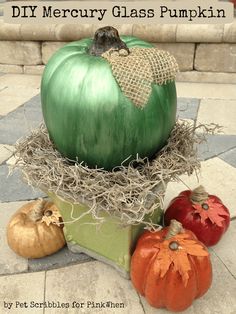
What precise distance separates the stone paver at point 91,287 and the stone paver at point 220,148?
1696mm

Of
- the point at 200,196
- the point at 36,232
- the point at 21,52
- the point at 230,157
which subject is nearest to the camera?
the point at 36,232

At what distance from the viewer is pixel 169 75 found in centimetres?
179

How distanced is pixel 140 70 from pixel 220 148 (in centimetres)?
223

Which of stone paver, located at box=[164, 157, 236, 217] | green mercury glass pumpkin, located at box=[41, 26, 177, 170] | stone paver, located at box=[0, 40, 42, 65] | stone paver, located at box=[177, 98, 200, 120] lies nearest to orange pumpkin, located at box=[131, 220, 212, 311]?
green mercury glass pumpkin, located at box=[41, 26, 177, 170]

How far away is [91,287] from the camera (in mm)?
2213

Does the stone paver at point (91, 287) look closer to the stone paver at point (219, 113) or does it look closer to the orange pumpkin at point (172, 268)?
the orange pumpkin at point (172, 268)

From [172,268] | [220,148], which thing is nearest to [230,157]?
[220,148]

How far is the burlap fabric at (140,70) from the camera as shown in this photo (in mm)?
1677

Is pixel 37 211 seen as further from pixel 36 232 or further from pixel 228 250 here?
pixel 228 250

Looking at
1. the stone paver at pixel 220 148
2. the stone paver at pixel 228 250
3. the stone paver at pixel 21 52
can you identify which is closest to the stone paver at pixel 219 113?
the stone paver at pixel 220 148

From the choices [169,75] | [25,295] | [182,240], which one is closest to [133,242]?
[182,240]

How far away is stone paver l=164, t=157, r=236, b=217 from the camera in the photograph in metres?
2.96

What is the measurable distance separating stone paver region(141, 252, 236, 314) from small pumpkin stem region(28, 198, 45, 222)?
2.61ft

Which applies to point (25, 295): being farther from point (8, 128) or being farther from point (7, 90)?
point (7, 90)
